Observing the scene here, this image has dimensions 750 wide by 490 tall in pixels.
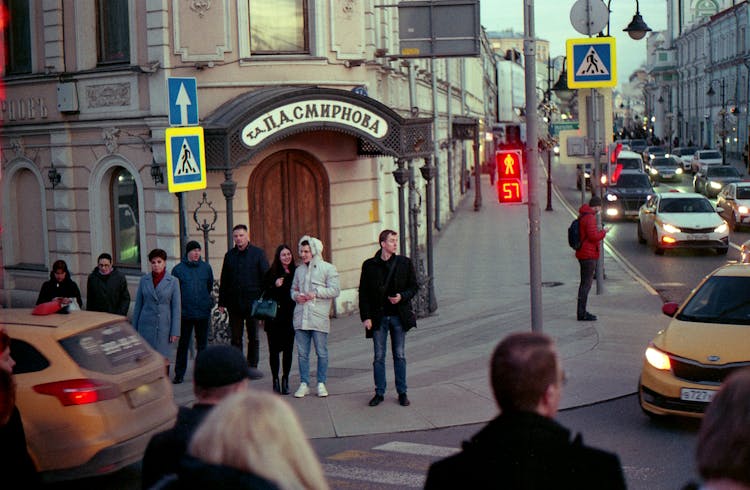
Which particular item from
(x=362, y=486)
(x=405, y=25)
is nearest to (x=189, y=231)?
(x=405, y=25)

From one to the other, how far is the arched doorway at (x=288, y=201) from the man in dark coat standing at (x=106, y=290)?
435 cm

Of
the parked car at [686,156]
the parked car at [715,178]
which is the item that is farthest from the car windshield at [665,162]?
the parked car at [715,178]

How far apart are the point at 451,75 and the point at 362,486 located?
3478 cm

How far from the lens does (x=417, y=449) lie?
10.2 m

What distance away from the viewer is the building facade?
693 inches

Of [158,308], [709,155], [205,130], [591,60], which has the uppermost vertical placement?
[591,60]

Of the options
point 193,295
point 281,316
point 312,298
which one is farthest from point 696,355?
point 193,295

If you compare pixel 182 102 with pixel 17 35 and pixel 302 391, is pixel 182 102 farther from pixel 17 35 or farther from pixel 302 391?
pixel 17 35

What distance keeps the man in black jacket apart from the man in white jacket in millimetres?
7248

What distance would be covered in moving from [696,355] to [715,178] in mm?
41217

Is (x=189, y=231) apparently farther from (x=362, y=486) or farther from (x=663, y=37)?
(x=663, y=37)

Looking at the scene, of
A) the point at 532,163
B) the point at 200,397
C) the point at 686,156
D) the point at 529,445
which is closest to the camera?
the point at 529,445

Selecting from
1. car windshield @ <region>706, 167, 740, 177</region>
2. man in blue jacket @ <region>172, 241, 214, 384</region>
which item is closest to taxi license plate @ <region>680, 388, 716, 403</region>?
man in blue jacket @ <region>172, 241, 214, 384</region>

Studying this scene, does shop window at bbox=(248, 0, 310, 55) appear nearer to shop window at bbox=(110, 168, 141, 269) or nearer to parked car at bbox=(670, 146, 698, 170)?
shop window at bbox=(110, 168, 141, 269)
